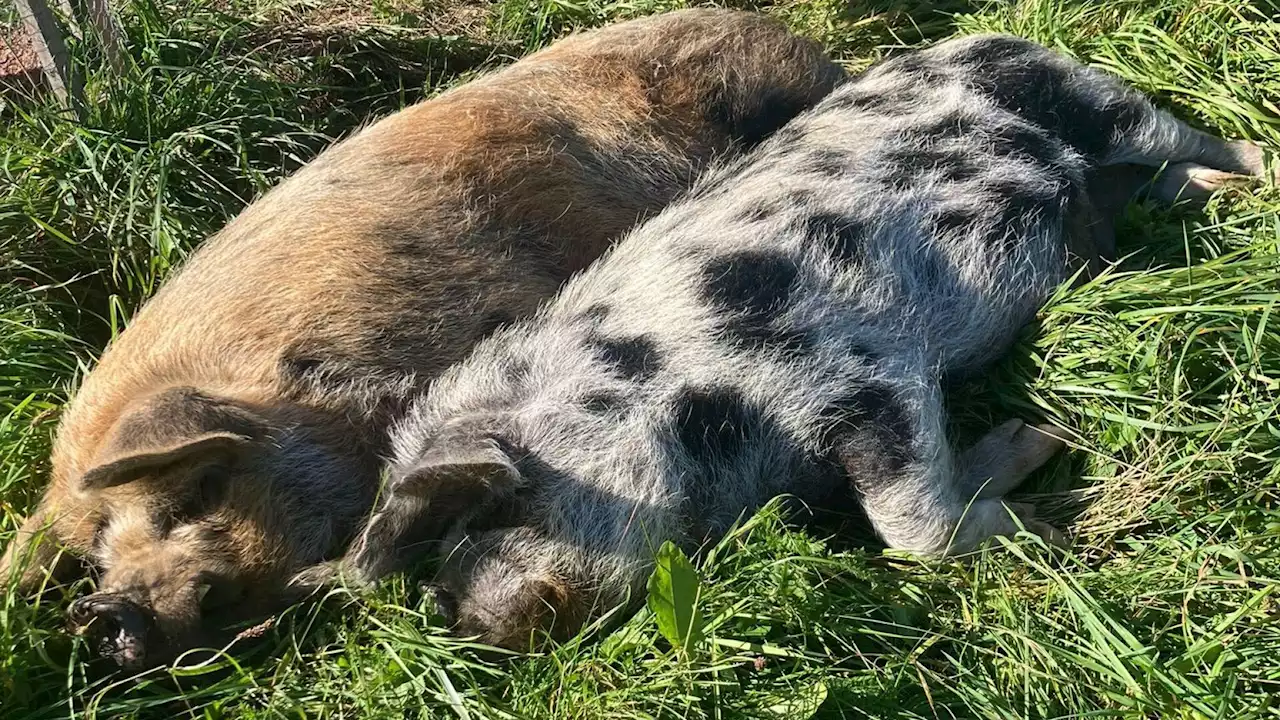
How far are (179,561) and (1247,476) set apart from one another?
3246mm

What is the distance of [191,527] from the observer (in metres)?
3.84

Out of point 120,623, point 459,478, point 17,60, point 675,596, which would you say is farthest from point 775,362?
point 17,60

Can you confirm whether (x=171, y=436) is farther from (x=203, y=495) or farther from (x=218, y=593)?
(x=218, y=593)

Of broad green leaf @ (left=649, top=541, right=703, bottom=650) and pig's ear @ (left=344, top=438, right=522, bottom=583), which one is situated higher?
pig's ear @ (left=344, top=438, right=522, bottom=583)

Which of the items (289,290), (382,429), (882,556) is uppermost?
(289,290)

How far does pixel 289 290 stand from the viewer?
173 inches

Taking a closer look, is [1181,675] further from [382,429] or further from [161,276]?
[161,276]

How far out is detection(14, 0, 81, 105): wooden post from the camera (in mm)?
5461

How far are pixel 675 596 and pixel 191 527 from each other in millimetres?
1490

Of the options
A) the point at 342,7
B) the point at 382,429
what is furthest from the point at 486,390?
the point at 342,7

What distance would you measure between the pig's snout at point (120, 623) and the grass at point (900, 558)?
0.33ft

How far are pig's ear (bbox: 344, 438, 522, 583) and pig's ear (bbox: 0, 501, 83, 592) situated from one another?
982 mm

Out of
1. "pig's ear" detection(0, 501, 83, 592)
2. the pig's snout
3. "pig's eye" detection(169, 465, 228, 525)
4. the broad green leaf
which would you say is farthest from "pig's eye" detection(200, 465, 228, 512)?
the broad green leaf

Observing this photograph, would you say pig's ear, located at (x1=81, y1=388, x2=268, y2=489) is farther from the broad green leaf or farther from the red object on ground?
the red object on ground
